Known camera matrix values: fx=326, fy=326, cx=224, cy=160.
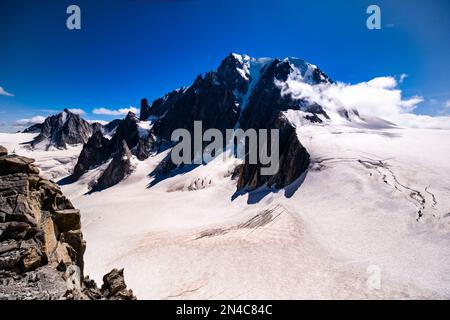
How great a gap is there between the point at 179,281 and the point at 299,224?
1114cm

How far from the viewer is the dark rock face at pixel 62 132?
183750 mm

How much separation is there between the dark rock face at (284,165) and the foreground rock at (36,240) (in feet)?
83.4

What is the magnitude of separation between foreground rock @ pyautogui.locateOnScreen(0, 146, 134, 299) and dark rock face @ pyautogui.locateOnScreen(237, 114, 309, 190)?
25408mm

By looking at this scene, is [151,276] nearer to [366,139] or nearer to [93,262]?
[93,262]

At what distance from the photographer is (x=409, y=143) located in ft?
129

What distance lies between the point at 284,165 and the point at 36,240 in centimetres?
3203

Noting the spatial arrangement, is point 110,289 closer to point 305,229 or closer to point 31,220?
point 31,220

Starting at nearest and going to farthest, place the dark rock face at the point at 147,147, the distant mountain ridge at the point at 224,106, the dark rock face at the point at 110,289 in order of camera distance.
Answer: the dark rock face at the point at 110,289
the distant mountain ridge at the point at 224,106
the dark rock face at the point at 147,147

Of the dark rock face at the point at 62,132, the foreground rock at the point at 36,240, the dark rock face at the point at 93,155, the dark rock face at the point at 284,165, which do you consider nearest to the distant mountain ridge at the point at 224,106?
the dark rock face at the point at 93,155

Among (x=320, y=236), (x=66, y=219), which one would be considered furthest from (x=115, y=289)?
(x=320, y=236)

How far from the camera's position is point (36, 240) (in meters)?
13.9

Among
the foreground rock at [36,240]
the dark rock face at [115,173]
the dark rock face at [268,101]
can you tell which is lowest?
the dark rock face at [115,173]

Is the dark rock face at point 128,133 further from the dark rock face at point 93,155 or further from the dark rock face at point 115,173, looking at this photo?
the dark rock face at point 115,173

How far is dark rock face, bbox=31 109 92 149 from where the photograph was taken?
7234 inches
